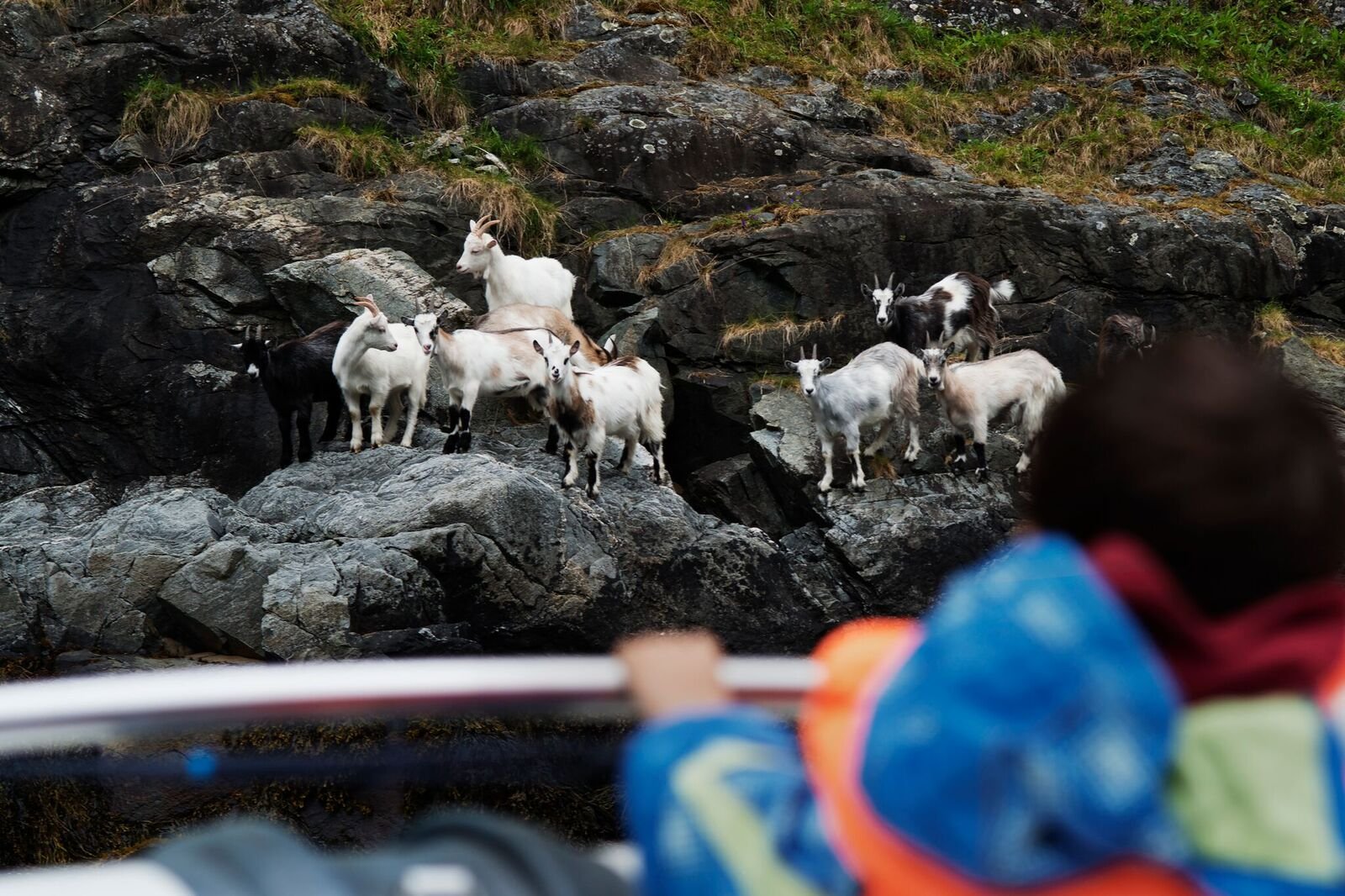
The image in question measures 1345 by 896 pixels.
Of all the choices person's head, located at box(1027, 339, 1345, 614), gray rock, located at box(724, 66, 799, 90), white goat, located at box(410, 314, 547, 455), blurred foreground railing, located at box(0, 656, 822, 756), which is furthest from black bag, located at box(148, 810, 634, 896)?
gray rock, located at box(724, 66, 799, 90)

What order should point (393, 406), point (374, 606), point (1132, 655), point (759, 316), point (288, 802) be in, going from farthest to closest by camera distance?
point (759, 316)
point (393, 406)
point (374, 606)
point (288, 802)
point (1132, 655)

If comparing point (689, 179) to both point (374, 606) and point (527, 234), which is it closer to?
point (527, 234)

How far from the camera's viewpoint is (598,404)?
11.7 m

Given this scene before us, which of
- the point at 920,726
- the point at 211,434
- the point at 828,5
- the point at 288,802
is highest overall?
the point at 920,726

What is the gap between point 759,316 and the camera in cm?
1494

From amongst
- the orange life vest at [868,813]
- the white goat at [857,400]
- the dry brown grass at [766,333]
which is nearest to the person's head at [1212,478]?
the orange life vest at [868,813]

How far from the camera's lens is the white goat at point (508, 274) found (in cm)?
1434

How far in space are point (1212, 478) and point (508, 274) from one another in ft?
45.3

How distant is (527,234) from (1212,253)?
8.26 m

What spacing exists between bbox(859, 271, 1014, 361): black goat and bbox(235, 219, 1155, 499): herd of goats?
119cm

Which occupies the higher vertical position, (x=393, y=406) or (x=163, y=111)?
(x=163, y=111)

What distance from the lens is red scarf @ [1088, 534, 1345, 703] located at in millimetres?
1118

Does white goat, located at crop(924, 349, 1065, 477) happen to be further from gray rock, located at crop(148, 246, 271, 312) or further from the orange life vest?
the orange life vest

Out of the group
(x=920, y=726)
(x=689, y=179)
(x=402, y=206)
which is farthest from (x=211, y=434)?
(x=920, y=726)
